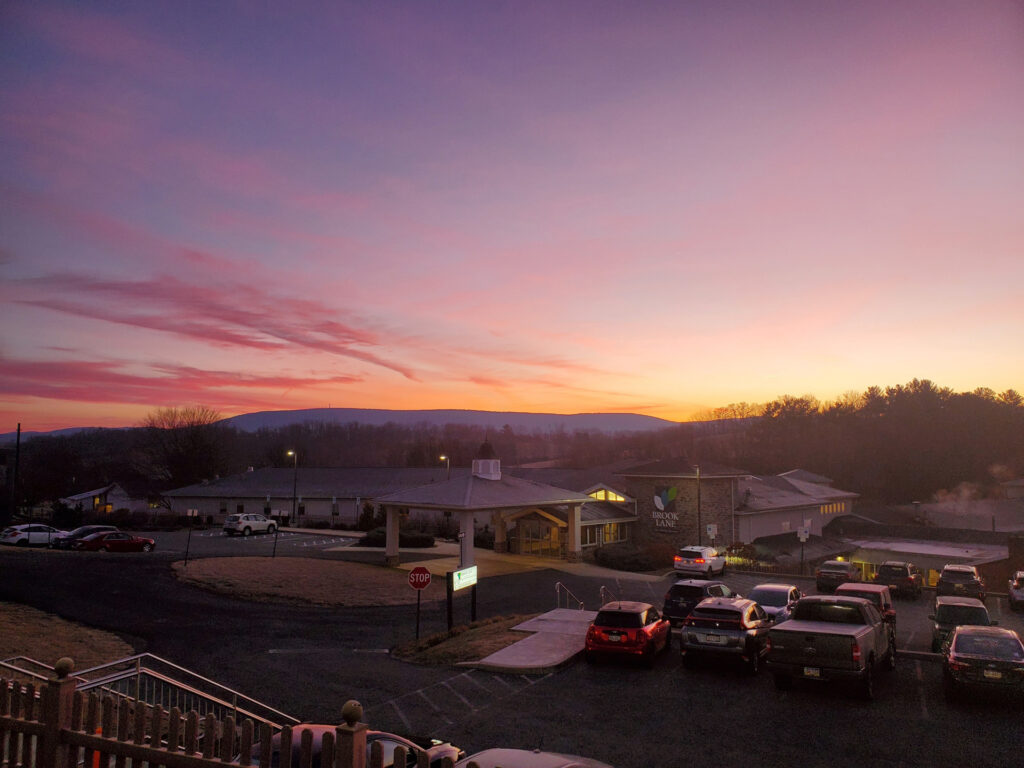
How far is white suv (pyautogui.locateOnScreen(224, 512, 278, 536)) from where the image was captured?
176ft

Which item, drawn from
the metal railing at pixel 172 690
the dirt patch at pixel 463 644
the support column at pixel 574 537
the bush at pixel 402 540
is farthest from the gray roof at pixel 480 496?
the metal railing at pixel 172 690

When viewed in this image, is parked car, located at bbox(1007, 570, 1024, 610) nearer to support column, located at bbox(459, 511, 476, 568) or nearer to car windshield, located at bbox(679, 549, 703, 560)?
car windshield, located at bbox(679, 549, 703, 560)

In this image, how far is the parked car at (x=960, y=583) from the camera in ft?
95.8

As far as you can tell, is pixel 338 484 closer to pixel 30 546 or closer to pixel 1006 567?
pixel 30 546

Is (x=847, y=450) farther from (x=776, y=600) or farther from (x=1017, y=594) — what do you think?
(x=776, y=600)

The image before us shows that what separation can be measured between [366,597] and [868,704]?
2116 centimetres

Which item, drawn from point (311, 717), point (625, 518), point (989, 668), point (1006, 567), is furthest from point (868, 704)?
point (1006, 567)

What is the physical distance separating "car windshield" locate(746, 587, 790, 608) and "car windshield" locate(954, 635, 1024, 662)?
649 centimetres

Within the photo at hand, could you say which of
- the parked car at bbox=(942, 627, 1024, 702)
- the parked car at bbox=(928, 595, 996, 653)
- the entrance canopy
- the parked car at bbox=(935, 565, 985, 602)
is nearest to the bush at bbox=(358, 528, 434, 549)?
the entrance canopy

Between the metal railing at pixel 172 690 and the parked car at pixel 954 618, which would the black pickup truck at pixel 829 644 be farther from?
the metal railing at pixel 172 690

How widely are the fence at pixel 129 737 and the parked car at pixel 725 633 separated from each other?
10072mm

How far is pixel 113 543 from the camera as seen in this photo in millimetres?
41969

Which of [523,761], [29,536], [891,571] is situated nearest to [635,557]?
[891,571]

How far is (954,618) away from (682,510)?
29431 mm
